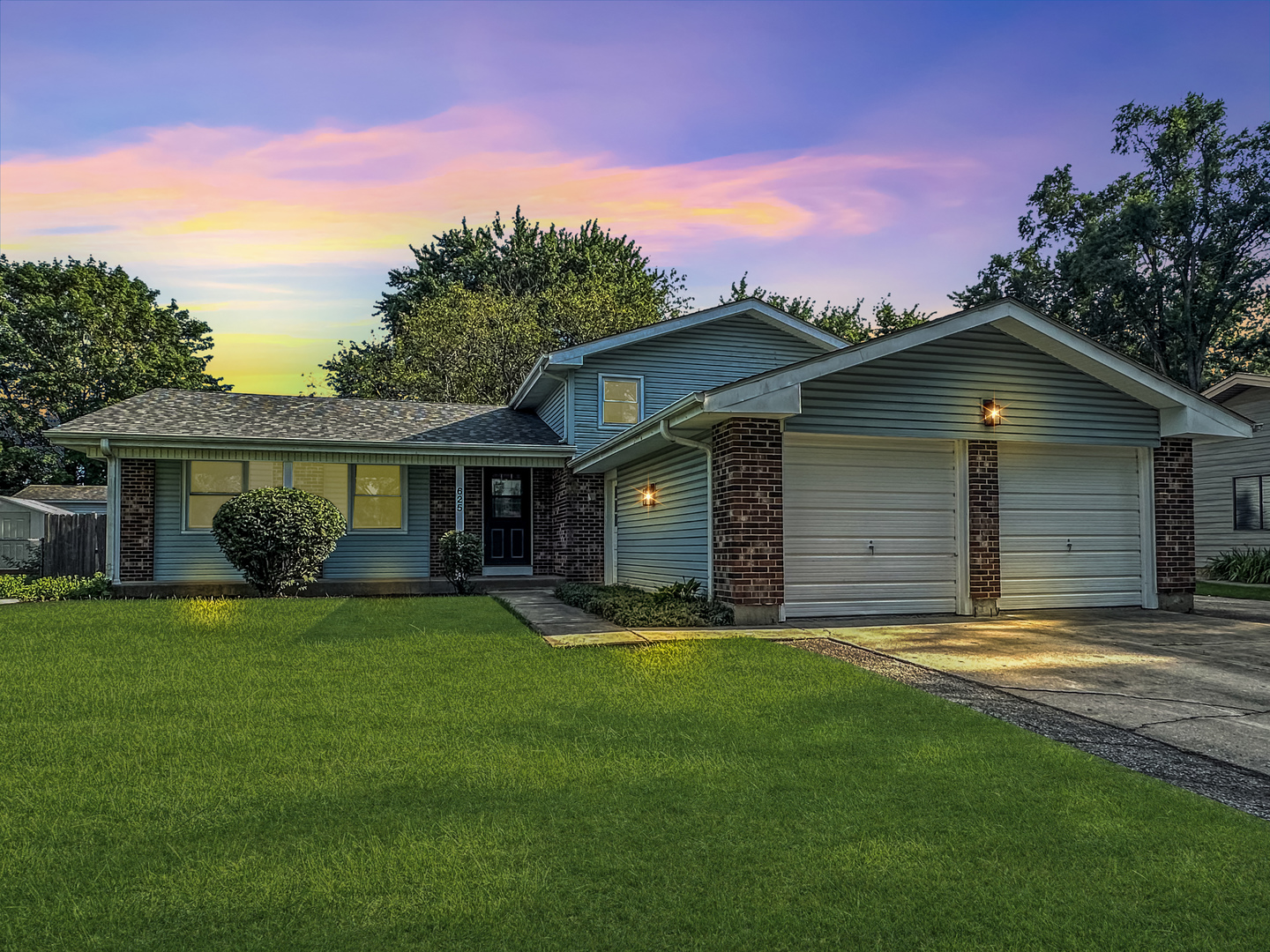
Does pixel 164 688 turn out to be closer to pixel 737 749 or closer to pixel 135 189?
pixel 737 749

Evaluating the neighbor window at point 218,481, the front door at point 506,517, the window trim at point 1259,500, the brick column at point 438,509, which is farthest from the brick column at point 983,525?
the window trim at point 1259,500

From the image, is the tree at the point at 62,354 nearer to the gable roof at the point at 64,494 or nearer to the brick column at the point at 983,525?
the gable roof at the point at 64,494

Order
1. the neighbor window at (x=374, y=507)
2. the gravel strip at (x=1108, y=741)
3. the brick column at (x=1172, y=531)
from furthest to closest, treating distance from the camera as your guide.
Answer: the neighbor window at (x=374, y=507) → the brick column at (x=1172, y=531) → the gravel strip at (x=1108, y=741)

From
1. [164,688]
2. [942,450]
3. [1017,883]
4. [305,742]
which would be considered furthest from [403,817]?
[942,450]

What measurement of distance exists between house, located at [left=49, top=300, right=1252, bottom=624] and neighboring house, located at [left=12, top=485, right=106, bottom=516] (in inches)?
788

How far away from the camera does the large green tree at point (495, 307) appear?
31469 millimetres

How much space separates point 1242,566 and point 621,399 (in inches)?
597

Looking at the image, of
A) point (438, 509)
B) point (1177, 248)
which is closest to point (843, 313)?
point (1177, 248)

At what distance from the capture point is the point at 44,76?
474 inches

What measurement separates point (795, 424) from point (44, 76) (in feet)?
40.2

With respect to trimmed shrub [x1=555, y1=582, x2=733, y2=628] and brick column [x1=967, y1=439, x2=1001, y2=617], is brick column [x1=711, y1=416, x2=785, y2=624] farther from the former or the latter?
brick column [x1=967, y1=439, x2=1001, y2=617]

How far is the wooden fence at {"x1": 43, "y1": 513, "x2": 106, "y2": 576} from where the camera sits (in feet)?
64.1

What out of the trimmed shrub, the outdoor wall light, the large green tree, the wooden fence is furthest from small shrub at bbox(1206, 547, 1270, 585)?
the wooden fence

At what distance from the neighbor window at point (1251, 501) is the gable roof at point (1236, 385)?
6.83ft
